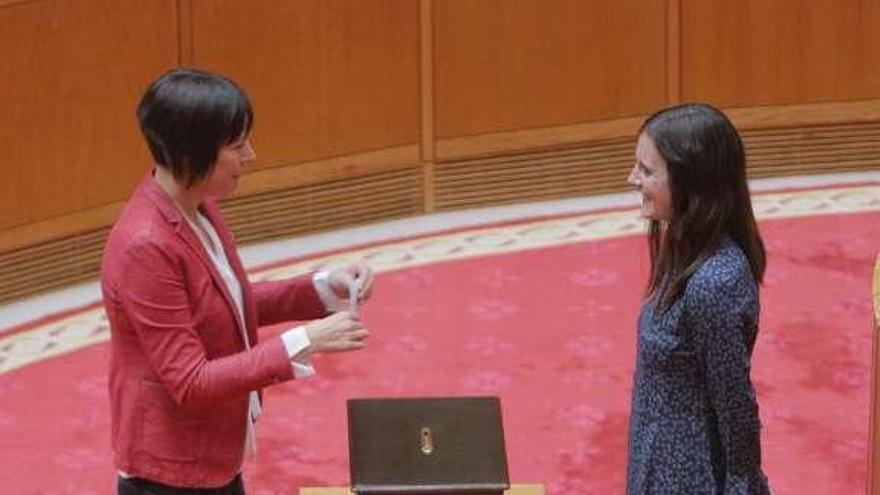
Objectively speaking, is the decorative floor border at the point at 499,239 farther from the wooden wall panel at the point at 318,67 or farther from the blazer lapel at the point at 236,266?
the blazer lapel at the point at 236,266

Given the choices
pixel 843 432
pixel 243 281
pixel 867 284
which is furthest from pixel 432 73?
pixel 243 281

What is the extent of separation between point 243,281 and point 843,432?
1965mm

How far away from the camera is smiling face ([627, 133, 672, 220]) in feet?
8.21

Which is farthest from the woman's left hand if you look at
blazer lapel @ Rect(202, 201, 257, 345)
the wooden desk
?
the wooden desk

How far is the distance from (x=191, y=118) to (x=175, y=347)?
28 centimetres

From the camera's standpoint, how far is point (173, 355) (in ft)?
7.79

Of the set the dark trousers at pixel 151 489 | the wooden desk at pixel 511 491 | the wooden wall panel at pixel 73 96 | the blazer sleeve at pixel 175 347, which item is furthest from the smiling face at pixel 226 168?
the wooden wall panel at pixel 73 96

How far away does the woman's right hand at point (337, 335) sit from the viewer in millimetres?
2418

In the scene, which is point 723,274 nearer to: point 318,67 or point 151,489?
point 151,489

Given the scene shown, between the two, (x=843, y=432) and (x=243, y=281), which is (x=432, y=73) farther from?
(x=243, y=281)

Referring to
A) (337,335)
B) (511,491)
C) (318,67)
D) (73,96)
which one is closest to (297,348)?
(337,335)

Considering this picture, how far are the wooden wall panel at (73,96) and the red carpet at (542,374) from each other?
535mm

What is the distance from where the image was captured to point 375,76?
5480mm

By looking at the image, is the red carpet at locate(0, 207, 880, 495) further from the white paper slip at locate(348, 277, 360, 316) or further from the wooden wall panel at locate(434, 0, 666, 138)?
the white paper slip at locate(348, 277, 360, 316)
